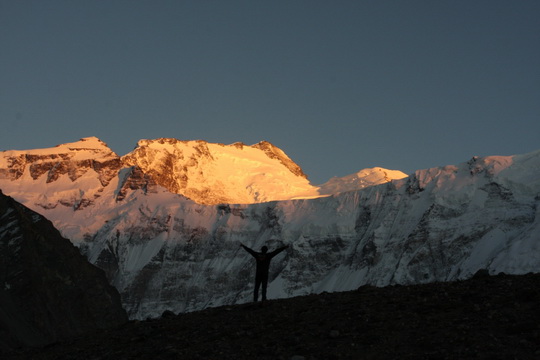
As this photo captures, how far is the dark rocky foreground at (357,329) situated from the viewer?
1115 inches

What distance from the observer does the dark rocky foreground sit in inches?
1115

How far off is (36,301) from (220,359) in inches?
6236

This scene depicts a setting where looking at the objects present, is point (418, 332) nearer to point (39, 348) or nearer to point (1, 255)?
point (39, 348)

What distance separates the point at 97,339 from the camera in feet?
123

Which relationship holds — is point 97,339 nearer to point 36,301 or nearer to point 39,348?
point 39,348

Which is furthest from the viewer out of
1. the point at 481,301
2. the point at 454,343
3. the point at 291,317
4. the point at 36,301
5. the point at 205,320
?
the point at 36,301

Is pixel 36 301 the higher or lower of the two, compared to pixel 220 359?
lower

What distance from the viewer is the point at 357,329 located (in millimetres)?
31219

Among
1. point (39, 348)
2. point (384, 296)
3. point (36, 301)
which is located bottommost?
point (36, 301)

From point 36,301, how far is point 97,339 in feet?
491

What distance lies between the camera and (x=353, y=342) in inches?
1171

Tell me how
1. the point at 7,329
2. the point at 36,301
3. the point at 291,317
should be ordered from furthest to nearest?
the point at 36,301
the point at 7,329
the point at 291,317

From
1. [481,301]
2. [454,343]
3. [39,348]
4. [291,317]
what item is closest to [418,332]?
[454,343]

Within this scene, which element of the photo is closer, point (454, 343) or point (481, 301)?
point (454, 343)
